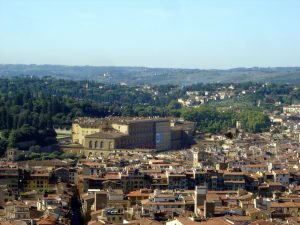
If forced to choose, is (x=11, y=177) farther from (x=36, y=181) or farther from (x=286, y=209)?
(x=286, y=209)

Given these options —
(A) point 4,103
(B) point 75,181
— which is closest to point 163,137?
(A) point 4,103

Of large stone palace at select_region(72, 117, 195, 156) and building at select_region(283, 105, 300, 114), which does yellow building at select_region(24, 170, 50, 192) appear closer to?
large stone palace at select_region(72, 117, 195, 156)

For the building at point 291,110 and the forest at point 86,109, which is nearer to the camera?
the forest at point 86,109

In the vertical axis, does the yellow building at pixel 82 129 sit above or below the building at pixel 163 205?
below

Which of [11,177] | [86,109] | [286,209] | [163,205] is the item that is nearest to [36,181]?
[11,177]

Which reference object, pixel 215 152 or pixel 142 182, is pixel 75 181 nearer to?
pixel 142 182

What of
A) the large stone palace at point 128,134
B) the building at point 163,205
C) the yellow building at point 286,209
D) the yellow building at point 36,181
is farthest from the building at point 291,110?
the building at point 163,205

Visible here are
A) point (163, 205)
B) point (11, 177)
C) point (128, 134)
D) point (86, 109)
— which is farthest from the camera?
point (86, 109)

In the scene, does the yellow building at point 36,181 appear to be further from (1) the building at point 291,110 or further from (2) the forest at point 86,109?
(1) the building at point 291,110
